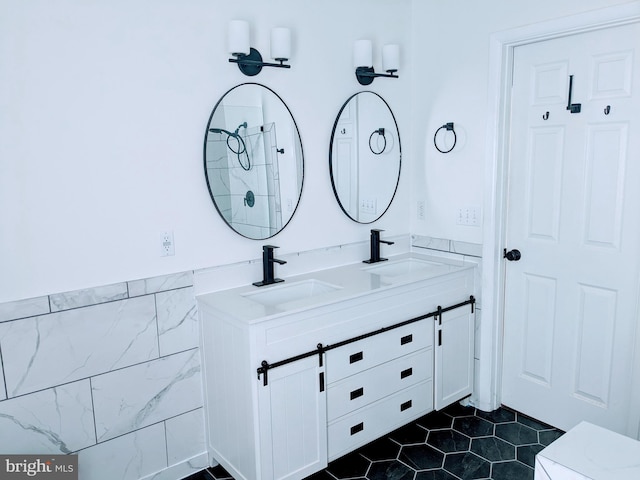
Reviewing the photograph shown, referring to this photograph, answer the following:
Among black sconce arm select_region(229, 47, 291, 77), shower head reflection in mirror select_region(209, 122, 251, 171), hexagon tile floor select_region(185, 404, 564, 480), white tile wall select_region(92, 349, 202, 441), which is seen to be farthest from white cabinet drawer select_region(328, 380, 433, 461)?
black sconce arm select_region(229, 47, 291, 77)

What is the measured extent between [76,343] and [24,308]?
245mm

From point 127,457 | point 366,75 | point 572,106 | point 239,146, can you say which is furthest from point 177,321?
point 572,106

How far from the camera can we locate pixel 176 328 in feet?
7.87

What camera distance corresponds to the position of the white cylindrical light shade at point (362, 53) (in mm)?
2844

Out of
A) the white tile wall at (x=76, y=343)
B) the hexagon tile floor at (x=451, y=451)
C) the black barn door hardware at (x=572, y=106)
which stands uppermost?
the black barn door hardware at (x=572, y=106)

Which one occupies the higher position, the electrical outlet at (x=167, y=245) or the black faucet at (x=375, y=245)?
the electrical outlet at (x=167, y=245)

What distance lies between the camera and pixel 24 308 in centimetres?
200

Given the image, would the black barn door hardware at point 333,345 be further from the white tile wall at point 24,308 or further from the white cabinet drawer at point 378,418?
the white tile wall at point 24,308

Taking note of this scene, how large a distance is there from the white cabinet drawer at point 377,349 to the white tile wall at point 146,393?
657mm

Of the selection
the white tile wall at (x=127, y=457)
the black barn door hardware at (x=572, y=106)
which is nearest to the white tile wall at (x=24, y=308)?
the white tile wall at (x=127, y=457)

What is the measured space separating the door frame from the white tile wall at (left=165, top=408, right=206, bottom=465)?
1.60 m

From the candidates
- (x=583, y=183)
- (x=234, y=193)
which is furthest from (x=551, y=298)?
(x=234, y=193)

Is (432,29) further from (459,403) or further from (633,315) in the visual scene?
(459,403)

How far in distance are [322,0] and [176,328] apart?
1829 millimetres
